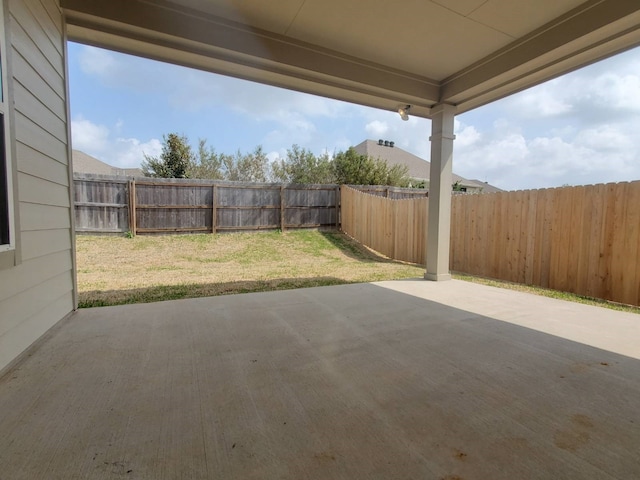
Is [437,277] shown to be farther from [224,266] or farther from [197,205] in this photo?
[197,205]

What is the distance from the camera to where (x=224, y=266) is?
6.45m

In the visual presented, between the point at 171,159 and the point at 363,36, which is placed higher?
the point at 171,159

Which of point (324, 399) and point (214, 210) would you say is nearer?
point (324, 399)

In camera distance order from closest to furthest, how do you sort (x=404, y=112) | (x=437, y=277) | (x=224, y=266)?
(x=404, y=112)
(x=437, y=277)
(x=224, y=266)

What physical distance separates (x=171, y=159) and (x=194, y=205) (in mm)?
6720

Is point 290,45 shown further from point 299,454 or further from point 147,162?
point 147,162

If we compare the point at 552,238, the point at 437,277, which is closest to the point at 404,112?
the point at 437,277

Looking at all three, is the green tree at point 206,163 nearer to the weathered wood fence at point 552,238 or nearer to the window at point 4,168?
the weathered wood fence at point 552,238

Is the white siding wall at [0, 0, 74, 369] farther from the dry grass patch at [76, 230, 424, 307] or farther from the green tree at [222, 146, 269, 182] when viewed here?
the green tree at [222, 146, 269, 182]

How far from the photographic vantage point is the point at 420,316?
3018 millimetres

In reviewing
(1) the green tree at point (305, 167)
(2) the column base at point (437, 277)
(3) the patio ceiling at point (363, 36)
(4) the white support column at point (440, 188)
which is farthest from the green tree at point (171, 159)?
(2) the column base at point (437, 277)

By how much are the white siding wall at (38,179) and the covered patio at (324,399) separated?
0.76 ft

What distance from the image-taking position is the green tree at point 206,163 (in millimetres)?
16734

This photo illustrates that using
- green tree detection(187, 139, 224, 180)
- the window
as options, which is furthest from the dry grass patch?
green tree detection(187, 139, 224, 180)
